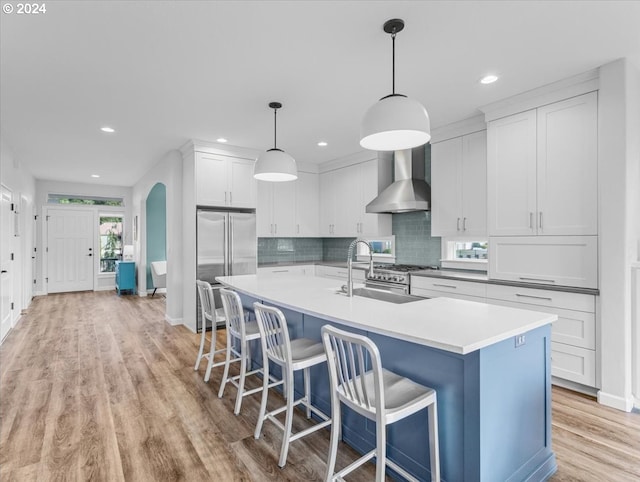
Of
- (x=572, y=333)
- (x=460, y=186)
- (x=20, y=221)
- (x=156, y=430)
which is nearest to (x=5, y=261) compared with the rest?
(x=20, y=221)

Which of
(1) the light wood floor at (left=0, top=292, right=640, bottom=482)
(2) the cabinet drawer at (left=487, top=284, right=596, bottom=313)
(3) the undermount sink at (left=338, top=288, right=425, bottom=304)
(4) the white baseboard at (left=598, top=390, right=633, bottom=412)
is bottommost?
(1) the light wood floor at (left=0, top=292, right=640, bottom=482)

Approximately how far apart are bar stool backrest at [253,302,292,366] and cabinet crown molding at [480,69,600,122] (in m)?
2.89

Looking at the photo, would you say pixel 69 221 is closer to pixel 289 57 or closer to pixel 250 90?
pixel 250 90

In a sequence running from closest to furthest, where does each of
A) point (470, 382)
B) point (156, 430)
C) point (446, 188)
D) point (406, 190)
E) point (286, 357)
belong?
1. point (470, 382)
2. point (286, 357)
3. point (156, 430)
4. point (446, 188)
5. point (406, 190)

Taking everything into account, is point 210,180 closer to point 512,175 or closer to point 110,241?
point 512,175

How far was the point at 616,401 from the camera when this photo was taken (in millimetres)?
2645

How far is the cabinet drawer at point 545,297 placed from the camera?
2836mm

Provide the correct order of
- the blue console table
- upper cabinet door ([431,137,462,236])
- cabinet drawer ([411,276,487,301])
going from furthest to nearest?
the blue console table < upper cabinet door ([431,137,462,236]) < cabinet drawer ([411,276,487,301])

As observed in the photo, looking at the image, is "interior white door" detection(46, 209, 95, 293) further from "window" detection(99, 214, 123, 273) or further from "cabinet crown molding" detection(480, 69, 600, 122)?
"cabinet crown molding" detection(480, 69, 600, 122)

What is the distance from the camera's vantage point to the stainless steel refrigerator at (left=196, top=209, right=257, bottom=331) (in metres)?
4.92

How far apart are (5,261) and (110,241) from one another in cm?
483

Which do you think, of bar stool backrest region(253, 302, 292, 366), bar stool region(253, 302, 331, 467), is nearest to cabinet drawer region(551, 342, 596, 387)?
bar stool region(253, 302, 331, 467)

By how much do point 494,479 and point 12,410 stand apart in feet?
11.0

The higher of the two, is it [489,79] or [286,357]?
[489,79]
